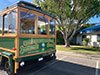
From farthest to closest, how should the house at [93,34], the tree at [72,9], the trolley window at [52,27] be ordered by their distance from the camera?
the house at [93,34] → the tree at [72,9] → the trolley window at [52,27]

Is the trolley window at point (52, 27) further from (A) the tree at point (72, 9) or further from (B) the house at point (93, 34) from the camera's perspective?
(B) the house at point (93, 34)

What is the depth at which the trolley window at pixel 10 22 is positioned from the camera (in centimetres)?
706

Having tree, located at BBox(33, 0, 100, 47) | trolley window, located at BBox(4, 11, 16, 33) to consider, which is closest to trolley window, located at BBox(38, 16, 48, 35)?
trolley window, located at BBox(4, 11, 16, 33)

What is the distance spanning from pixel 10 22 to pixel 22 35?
865mm

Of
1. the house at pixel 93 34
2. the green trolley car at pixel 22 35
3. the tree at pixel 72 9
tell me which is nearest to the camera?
the green trolley car at pixel 22 35

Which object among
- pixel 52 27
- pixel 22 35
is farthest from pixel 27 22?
pixel 52 27

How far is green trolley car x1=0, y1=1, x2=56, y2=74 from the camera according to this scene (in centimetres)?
690

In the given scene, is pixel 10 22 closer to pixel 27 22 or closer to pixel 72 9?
pixel 27 22

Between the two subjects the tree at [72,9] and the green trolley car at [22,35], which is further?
the tree at [72,9]

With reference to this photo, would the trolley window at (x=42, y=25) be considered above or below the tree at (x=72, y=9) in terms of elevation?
below

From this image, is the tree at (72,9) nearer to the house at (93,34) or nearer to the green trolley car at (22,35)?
the house at (93,34)

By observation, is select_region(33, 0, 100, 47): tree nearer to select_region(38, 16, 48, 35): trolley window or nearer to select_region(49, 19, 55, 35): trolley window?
select_region(49, 19, 55, 35): trolley window

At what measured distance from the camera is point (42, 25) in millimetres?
8453

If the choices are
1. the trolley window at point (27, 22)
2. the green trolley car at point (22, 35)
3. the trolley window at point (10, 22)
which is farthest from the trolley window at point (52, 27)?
the trolley window at point (10, 22)
